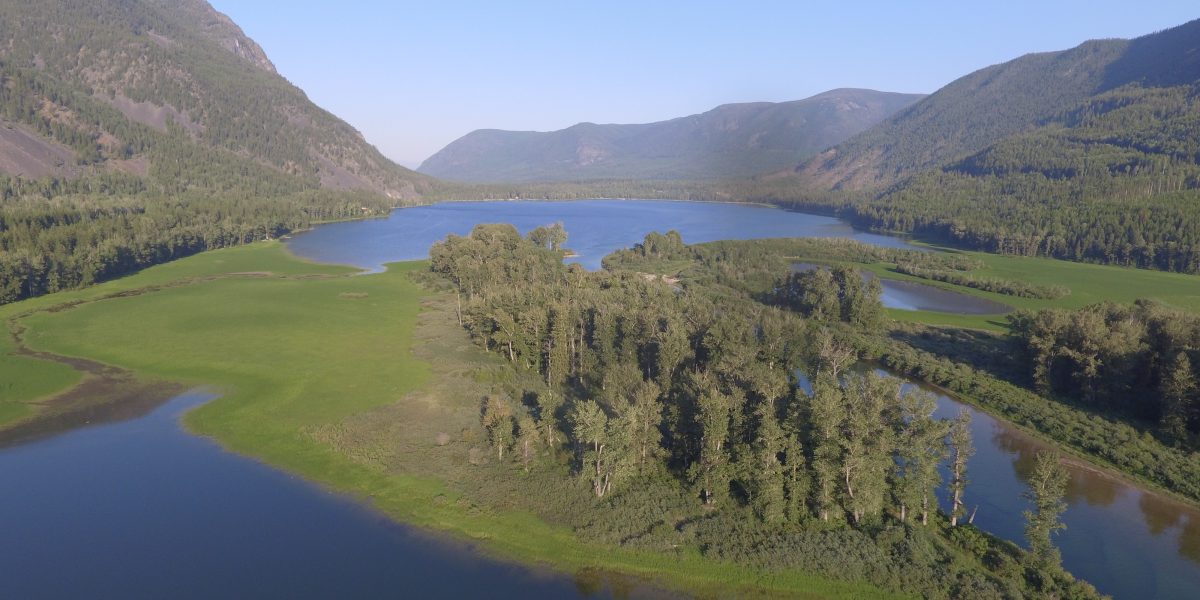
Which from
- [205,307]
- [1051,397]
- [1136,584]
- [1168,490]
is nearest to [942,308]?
[1051,397]

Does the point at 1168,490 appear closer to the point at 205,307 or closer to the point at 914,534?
the point at 914,534

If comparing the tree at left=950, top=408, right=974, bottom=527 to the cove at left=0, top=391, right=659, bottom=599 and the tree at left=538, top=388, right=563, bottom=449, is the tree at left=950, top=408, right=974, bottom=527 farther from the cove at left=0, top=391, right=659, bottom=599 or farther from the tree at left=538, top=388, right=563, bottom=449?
the tree at left=538, top=388, right=563, bottom=449

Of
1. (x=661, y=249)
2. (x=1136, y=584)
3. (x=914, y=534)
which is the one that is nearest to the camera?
(x=1136, y=584)

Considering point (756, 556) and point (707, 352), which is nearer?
point (756, 556)

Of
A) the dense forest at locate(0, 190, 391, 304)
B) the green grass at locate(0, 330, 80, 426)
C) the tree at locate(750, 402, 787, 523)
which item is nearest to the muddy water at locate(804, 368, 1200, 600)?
the tree at locate(750, 402, 787, 523)

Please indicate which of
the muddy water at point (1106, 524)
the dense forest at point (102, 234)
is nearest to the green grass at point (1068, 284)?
the muddy water at point (1106, 524)

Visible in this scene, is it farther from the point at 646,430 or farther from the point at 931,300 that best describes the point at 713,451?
the point at 931,300
